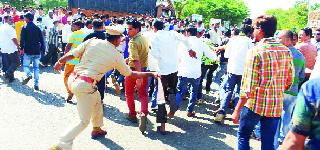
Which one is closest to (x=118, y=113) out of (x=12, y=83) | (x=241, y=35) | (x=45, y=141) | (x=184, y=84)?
(x=184, y=84)

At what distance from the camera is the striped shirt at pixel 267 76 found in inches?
168

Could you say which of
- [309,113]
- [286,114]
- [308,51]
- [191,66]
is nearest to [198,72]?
[191,66]

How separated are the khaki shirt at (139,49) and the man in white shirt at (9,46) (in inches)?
171

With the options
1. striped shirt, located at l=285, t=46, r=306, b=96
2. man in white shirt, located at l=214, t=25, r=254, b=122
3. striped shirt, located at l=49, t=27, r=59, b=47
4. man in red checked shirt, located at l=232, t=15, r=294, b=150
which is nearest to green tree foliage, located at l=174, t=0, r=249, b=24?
striped shirt, located at l=49, t=27, r=59, b=47

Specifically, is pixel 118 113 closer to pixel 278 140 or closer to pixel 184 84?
pixel 184 84

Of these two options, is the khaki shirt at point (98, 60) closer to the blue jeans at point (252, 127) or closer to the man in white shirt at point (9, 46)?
the blue jeans at point (252, 127)

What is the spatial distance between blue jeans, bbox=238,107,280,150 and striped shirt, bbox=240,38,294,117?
7 centimetres

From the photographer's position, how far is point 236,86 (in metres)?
8.20

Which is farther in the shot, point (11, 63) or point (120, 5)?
point (120, 5)

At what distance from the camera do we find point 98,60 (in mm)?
5188

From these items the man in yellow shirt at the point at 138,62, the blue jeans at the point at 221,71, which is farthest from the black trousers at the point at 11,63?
the blue jeans at the point at 221,71

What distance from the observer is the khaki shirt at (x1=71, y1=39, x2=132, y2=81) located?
5172 millimetres

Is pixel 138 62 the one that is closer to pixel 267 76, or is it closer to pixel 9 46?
pixel 267 76

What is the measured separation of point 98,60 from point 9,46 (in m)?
6.08
